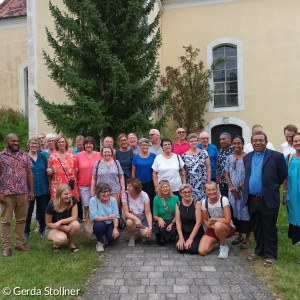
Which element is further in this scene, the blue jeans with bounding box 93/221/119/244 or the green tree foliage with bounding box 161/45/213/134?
the green tree foliage with bounding box 161/45/213/134

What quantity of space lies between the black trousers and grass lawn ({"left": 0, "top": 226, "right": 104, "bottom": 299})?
91.4 inches

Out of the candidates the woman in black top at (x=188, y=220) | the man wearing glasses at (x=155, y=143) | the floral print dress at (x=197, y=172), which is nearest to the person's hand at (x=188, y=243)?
the woman in black top at (x=188, y=220)

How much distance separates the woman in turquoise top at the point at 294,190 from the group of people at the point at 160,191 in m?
0.01

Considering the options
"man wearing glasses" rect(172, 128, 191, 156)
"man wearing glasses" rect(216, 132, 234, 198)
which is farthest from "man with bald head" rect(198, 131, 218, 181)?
"man wearing glasses" rect(172, 128, 191, 156)

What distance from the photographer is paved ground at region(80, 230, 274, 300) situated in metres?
3.57

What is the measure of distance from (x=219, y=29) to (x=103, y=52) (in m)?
8.95

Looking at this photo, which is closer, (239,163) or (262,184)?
(262,184)

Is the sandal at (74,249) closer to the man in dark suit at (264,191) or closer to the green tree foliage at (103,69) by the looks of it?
the man in dark suit at (264,191)

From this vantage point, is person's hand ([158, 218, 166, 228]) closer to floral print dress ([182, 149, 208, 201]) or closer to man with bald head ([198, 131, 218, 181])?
floral print dress ([182, 149, 208, 201])

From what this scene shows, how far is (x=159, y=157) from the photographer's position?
5.72 metres

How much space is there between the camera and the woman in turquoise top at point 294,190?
4453mm

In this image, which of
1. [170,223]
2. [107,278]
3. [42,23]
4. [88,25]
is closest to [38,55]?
[42,23]

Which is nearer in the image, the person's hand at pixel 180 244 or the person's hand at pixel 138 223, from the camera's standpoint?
the person's hand at pixel 180 244

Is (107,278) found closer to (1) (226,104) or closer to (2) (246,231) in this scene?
(2) (246,231)
